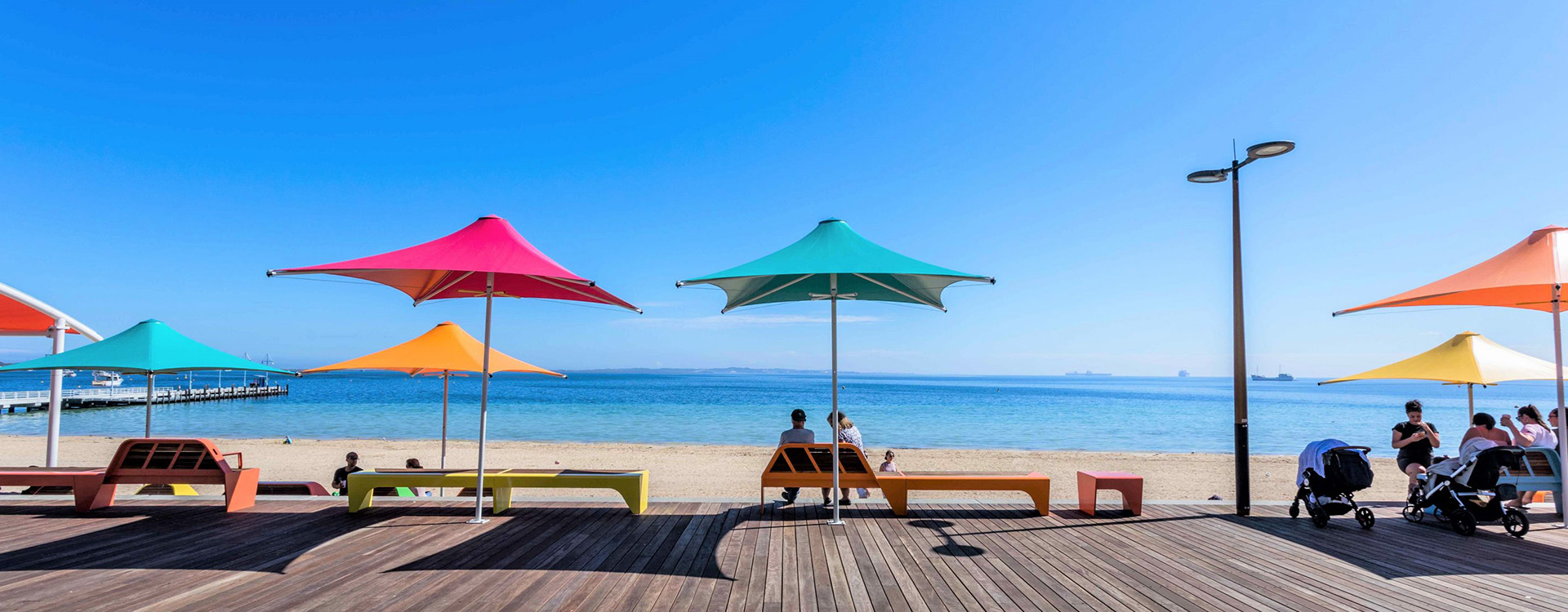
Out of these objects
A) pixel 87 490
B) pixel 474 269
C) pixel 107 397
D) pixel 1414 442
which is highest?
pixel 474 269

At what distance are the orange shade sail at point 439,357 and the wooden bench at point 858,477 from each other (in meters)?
3.05

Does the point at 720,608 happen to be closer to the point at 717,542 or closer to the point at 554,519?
the point at 717,542

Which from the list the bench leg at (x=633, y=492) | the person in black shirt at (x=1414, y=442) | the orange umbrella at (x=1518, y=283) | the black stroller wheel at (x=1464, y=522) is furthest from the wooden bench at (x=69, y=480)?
the person in black shirt at (x=1414, y=442)

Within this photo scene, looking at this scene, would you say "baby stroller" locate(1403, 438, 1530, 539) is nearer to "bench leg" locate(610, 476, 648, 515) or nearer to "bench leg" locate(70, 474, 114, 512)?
"bench leg" locate(610, 476, 648, 515)

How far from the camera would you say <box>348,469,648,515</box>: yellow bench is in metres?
6.30

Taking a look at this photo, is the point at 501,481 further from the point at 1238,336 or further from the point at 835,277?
the point at 1238,336

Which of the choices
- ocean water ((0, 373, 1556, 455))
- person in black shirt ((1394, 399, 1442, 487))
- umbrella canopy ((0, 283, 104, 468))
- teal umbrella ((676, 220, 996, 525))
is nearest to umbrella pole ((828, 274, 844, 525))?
teal umbrella ((676, 220, 996, 525))

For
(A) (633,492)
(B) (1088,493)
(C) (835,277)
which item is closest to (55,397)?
(A) (633,492)

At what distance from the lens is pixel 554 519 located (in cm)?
622

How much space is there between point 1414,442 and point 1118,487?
11.0 feet

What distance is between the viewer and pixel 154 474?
6496mm

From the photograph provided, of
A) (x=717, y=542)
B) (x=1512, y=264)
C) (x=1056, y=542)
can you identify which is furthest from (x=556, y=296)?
(x=1512, y=264)

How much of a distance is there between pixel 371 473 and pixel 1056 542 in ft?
18.8

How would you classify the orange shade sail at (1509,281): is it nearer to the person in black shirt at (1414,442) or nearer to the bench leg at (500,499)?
the person in black shirt at (1414,442)
